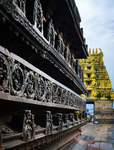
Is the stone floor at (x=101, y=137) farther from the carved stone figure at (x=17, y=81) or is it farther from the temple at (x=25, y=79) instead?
the carved stone figure at (x=17, y=81)

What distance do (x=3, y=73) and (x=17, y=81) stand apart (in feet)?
1.09

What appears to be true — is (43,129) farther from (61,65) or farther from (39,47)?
(61,65)

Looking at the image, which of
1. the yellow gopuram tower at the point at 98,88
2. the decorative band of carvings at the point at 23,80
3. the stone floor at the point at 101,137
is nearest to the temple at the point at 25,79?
the decorative band of carvings at the point at 23,80

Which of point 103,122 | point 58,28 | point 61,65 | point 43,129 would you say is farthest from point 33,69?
point 103,122

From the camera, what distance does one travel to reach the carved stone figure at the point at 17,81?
8.12 ft

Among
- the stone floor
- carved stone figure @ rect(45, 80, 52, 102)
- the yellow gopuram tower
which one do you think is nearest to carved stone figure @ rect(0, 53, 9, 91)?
carved stone figure @ rect(45, 80, 52, 102)

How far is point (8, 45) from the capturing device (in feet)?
10.8

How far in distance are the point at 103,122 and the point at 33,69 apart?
3149cm

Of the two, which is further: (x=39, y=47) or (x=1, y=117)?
(x=39, y=47)

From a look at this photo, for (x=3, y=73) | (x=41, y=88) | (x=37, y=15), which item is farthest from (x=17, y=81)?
(x=37, y=15)

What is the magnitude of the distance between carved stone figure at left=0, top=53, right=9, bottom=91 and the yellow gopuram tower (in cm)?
3104

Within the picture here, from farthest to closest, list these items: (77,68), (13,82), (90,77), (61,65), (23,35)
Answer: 1. (90,77)
2. (77,68)
3. (61,65)
4. (23,35)
5. (13,82)

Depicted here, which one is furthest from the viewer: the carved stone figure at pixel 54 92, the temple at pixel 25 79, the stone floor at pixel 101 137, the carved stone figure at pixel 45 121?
the stone floor at pixel 101 137

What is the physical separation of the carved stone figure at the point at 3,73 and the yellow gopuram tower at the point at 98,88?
31.0 meters
